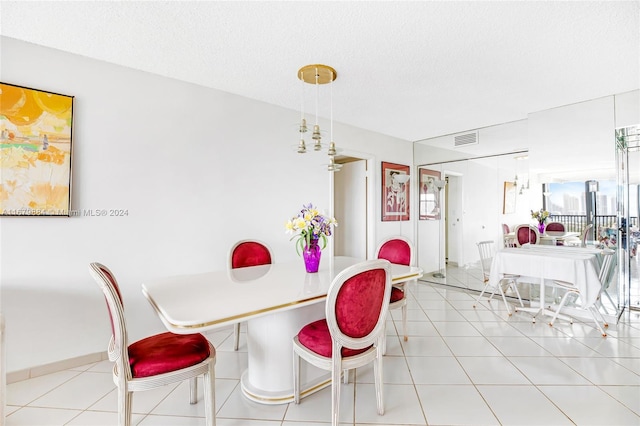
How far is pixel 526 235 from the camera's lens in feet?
12.5

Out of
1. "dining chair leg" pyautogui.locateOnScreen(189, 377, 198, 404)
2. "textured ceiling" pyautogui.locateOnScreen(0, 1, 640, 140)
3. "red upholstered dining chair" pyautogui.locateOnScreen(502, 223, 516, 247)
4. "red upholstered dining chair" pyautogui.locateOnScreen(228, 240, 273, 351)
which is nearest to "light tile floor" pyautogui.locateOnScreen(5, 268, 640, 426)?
"dining chair leg" pyautogui.locateOnScreen(189, 377, 198, 404)

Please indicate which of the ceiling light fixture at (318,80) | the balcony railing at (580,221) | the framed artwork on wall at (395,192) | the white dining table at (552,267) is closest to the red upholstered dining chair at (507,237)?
the white dining table at (552,267)

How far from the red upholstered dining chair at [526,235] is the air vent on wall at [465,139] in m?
1.44

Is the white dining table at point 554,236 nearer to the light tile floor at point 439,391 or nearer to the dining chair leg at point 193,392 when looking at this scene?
the light tile floor at point 439,391

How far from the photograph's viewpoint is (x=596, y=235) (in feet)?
11.0

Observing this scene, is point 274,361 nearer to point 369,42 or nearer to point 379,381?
point 379,381

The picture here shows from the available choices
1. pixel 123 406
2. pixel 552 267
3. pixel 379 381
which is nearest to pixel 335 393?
pixel 379 381

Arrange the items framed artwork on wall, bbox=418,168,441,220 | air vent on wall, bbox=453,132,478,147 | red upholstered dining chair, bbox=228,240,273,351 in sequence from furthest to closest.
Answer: framed artwork on wall, bbox=418,168,441,220
air vent on wall, bbox=453,132,478,147
red upholstered dining chair, bbox=228,240,273,351

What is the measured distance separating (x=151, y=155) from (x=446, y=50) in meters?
2.72

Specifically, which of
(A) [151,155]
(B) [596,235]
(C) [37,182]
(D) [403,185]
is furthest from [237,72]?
(B) [596,235]

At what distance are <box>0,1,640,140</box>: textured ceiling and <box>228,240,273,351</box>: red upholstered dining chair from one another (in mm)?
1633

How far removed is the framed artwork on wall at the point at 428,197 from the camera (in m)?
5.08

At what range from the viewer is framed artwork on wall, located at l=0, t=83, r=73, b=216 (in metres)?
2.04

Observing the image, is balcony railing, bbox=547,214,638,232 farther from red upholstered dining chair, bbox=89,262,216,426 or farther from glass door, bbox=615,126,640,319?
red upholstered dining chair, bbox=89,262,216,426
